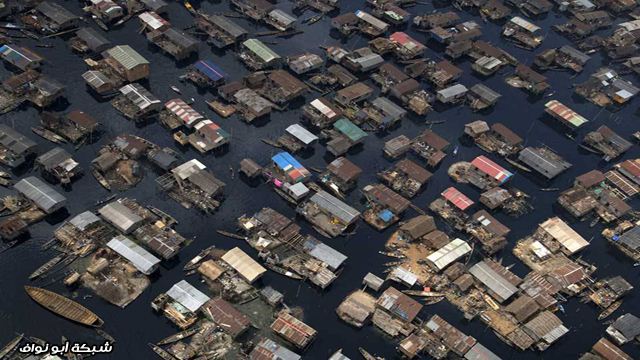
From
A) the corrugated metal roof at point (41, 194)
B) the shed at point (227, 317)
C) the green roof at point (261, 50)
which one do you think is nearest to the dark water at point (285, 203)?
the corrugated metal roof at point (41, 194)

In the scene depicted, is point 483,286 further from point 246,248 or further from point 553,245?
point 246,248

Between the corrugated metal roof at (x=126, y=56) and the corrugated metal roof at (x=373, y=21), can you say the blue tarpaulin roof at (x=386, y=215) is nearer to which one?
the corrugated metal roof at (x=126, y=56)

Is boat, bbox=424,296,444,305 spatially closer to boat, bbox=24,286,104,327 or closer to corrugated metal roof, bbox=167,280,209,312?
corrugated metal roof, bbox=167,280,209,312

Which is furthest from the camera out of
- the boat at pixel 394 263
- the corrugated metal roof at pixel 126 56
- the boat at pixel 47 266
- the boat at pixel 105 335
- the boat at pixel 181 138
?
the corrugated metal roof at pixel 126 56

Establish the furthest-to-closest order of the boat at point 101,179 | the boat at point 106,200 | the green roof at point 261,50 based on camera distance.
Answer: the green roof at point 261,50
the boat at point 101,179
the boat at point 106,200

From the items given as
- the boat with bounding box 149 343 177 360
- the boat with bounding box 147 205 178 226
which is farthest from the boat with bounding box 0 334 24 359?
the boat with bounding box 147 205 178 226

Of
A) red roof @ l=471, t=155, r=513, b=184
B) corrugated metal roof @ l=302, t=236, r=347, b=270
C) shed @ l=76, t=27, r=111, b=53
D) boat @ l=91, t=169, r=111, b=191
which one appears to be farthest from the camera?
shed @ l=76, t=27, r=111, b=53

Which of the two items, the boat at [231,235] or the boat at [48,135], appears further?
the boat at [48,135]
